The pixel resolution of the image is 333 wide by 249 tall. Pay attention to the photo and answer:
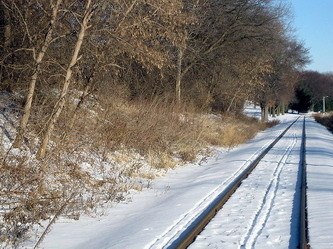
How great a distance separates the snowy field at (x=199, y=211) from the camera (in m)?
6.50

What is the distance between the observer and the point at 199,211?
8.26 meters

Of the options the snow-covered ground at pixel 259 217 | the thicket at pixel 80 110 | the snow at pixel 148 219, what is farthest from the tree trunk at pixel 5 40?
the snow-covered ground at pixel 259 217

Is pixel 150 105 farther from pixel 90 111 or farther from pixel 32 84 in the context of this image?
pixel 32 84

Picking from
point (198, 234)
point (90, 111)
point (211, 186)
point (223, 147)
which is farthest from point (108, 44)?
point (223, 147)

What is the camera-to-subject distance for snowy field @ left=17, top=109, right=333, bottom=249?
650cm

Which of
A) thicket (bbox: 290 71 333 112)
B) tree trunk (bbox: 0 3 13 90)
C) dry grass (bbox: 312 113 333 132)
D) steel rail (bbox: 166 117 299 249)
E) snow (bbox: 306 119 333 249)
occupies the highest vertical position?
thicket (bbox: 290 71 333 112)

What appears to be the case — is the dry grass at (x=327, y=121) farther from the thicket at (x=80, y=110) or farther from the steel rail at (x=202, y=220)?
the steel rail at (x=202, y=220)

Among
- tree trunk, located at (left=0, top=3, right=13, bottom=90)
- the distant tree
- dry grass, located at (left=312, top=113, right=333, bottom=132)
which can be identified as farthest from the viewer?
the distant tree

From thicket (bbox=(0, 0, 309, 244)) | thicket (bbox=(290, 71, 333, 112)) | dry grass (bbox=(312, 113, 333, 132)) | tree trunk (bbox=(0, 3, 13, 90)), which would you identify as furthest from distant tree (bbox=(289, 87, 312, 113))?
tree trunk (bbox=(0, 3, 13, 90))

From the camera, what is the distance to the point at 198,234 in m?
6.79

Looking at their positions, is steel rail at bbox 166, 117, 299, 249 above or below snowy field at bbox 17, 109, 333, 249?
A: above

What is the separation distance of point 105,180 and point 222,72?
19.8m

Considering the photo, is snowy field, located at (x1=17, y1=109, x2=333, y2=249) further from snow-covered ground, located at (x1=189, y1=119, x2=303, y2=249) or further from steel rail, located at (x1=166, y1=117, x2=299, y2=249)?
steel rail, located at (x1=166, y1=117, x2=299, y2=249)

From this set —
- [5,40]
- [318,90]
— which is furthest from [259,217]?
[318,90]
